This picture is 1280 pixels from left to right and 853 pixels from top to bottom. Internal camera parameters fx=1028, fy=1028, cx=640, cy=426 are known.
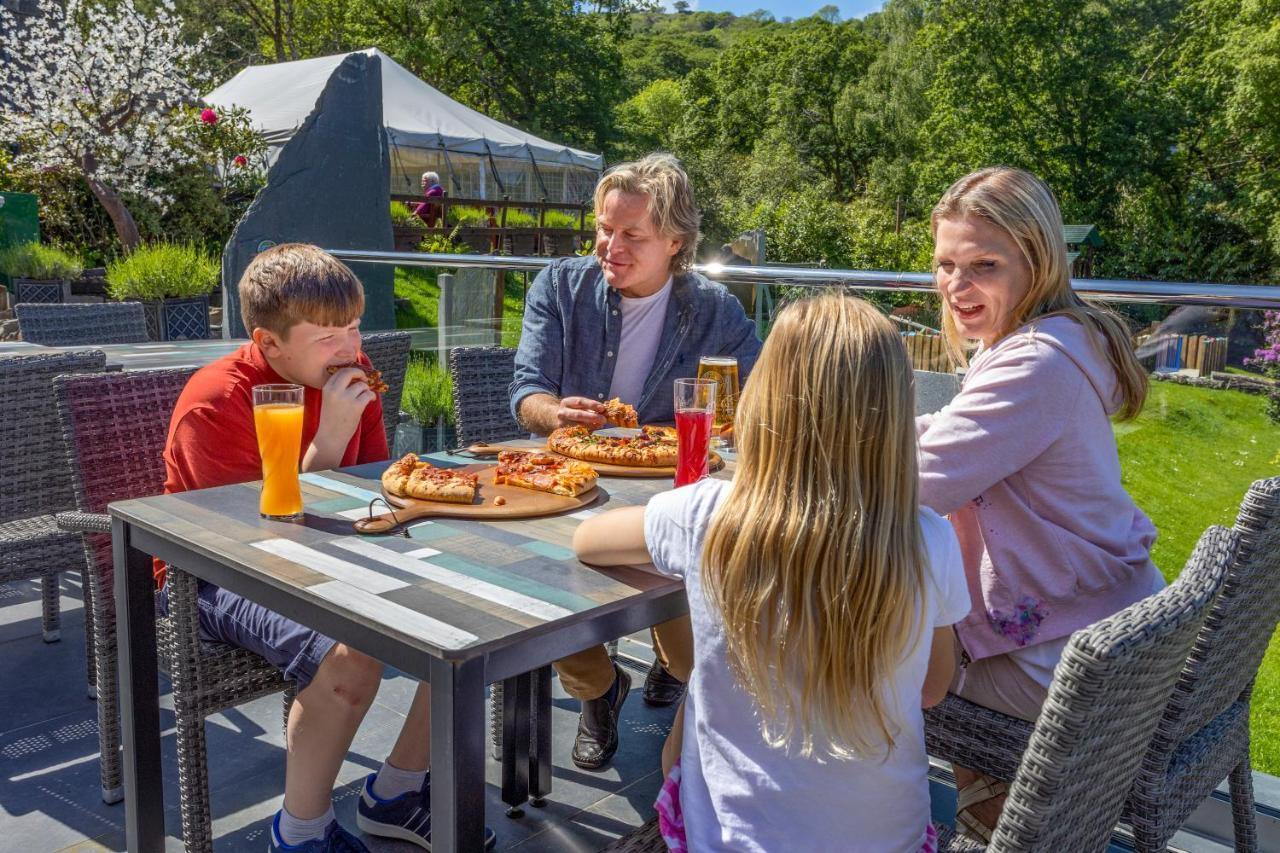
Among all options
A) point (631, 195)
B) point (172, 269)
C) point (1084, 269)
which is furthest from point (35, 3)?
point (1084, 269)

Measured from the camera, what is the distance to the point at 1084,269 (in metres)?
26.6

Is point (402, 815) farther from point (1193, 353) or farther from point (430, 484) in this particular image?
point (1193, 353)

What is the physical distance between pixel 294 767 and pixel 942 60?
36335 mm

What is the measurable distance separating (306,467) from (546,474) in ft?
1.85

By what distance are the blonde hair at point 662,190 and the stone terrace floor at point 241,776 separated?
4.65ft

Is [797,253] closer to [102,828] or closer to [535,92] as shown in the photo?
[535,92]

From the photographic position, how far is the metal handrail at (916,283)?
229 centimetres

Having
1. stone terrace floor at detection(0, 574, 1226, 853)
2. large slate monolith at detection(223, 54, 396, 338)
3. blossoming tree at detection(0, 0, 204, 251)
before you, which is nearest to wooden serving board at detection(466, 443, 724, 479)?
stone terrace floor at detection(0, 574, 1226, 853)

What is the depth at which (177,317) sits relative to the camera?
6.18m

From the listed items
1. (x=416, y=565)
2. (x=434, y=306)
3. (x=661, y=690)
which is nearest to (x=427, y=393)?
(x=434, y=306)

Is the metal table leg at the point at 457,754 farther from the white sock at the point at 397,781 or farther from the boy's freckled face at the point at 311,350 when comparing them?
the boy's freckled face at the point at 311,350

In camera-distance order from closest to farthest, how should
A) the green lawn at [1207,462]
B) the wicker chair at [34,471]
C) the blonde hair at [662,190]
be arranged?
1. the wicker chair at [34,471]
2. the blonde hair at [662,190]
3. the green lawn at [1207,462]

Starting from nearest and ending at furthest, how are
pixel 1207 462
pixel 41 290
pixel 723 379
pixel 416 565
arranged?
pixel 416 565 < pixel 723 379 < pixel 1207 462 < pixel 41 290

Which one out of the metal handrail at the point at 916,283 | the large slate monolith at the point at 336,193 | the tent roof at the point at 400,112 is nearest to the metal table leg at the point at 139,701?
the metal handrail at the point at 916,283
